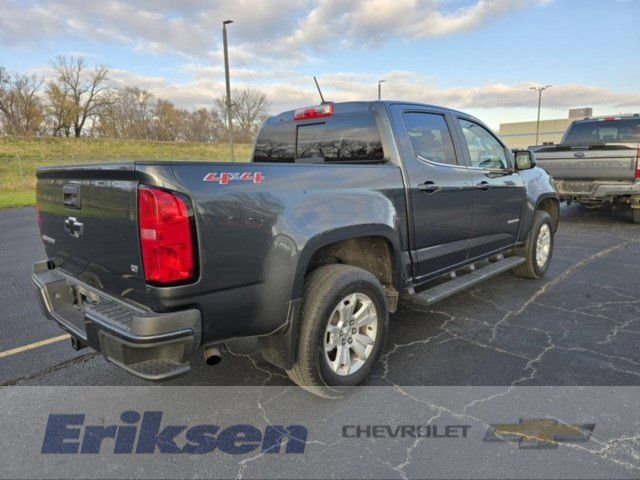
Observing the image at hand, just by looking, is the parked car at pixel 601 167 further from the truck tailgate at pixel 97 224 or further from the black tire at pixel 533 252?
the truck tailgate at pixel 97 224

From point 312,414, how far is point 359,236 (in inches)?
45.9

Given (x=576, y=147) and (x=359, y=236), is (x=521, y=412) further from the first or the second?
(x=576, y=147)

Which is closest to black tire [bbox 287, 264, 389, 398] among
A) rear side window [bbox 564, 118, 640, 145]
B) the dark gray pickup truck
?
the dark gray pickup truck

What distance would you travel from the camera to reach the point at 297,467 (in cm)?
228

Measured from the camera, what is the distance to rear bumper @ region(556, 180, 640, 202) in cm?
806

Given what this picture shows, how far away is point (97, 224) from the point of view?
241cm

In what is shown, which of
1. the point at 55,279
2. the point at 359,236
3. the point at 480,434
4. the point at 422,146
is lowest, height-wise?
the point at 480,434

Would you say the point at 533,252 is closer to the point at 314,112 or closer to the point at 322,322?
the point at 314,112

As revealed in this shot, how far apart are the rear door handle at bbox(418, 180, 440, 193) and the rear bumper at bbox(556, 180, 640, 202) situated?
21.2 feet

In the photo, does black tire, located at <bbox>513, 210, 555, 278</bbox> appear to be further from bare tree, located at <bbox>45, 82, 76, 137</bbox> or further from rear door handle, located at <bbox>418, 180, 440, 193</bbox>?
Result: bare tree, located at <bbox>45, 82, 76, 137</bbox>

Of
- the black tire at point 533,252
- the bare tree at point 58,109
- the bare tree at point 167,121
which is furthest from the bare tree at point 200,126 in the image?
the black tire at point 533,252

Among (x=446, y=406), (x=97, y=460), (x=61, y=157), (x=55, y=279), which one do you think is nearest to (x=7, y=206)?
(x=55, y=279)

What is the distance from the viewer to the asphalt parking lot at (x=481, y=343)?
10.3 ft

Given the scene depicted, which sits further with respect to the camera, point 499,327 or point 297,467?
point 499,327
